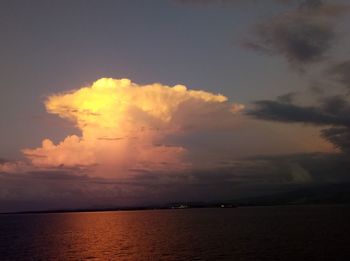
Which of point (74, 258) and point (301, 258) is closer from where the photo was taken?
point (301, 258)

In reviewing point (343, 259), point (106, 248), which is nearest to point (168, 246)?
point (106, 248)

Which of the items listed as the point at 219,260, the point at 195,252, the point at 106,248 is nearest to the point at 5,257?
the point at 106,248

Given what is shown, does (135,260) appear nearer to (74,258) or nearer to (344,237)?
(74,258)

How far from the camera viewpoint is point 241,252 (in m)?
111

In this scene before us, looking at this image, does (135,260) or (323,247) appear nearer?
(135,260)

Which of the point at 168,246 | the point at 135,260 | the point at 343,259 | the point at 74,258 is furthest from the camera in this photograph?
the point at 168,246

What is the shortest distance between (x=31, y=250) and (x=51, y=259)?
25.8 meters

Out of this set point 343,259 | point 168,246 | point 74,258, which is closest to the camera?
point 343,259

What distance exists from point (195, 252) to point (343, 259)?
37044 mm

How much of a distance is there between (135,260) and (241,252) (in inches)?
1040

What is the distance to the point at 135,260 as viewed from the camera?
10681 centimetres

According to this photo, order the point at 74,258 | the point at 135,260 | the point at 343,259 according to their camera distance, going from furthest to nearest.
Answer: the point at 74,258 < the point at 135,260 < the point at 343,259

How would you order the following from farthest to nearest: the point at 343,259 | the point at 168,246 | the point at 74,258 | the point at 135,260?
1. the point at 168,246
2. the point at 74,258
3. the point at 135,260
4. the point at 343,259

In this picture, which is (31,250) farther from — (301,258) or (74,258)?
(301,258)
